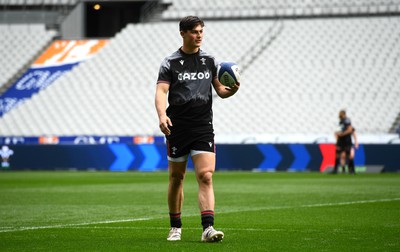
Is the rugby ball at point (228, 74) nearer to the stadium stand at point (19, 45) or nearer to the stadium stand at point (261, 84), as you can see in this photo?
the stadium stand at point (261, 84)

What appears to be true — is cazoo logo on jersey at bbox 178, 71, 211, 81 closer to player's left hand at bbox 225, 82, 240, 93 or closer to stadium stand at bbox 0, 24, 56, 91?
player's left hand at bbox 225, 82, 240, 93

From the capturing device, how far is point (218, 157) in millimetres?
29453

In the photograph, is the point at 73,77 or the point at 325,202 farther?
the point at 73,77

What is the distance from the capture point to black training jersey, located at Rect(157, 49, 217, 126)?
907 cm

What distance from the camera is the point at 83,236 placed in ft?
30.6

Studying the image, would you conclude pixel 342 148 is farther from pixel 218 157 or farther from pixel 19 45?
pixel 19 45

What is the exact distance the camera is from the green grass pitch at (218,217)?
848 centimetres

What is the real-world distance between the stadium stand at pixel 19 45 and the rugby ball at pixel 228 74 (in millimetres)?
33727

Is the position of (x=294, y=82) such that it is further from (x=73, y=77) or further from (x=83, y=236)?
(x=83, y=236)

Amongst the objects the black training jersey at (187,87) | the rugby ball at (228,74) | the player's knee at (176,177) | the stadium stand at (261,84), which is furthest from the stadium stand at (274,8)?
the player's knee at (176,177)

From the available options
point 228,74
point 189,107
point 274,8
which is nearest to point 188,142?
point 189,107

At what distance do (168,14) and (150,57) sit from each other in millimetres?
3033

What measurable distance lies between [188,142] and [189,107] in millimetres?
348

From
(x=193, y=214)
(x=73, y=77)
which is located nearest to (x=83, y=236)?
(x=193, y=214)
